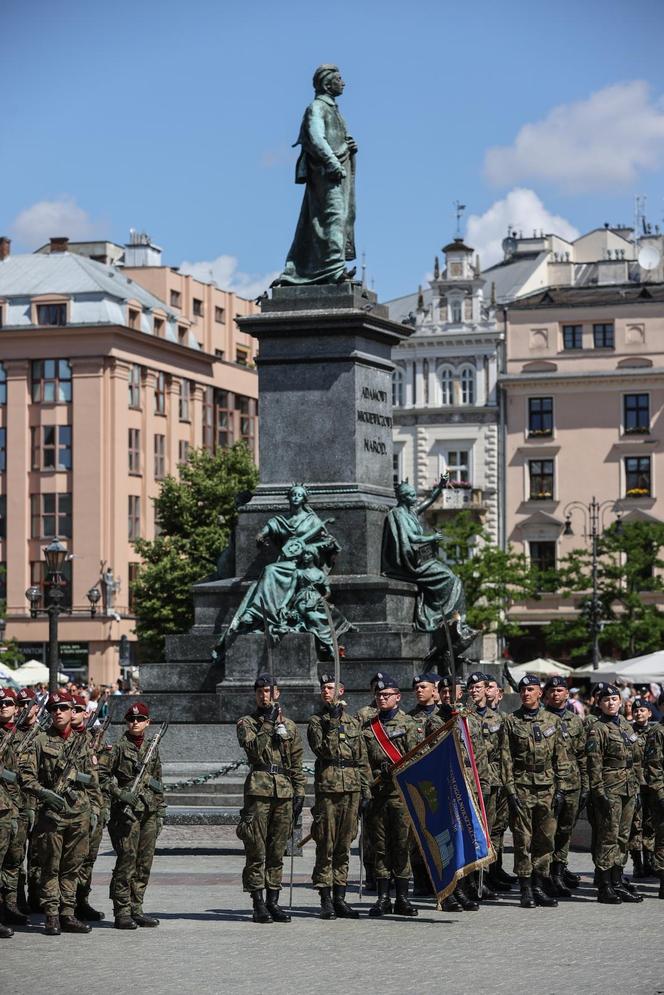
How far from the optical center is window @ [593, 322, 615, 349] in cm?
8494

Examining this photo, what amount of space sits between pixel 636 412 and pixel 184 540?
84.8ft

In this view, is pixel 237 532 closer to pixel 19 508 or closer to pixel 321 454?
pixel 321 454

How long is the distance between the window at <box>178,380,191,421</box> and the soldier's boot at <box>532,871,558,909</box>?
7322 cm

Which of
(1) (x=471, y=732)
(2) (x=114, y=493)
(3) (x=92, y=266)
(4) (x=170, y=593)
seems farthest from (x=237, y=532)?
(3) (x=92, y=266)

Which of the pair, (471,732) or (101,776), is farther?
(471,732)

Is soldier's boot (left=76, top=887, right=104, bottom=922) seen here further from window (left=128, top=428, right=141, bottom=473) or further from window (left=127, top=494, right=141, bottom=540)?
window (left=128, top=428, right=141, bottom=473)

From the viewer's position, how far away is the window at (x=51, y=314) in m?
84.1

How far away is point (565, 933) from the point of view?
15.4 meters

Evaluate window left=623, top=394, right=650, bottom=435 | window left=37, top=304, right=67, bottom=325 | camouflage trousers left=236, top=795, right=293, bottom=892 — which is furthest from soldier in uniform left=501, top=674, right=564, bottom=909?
window left=37, top=304, right=67, bottom=325

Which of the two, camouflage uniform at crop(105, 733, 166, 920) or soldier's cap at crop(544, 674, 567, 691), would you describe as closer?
camouflage uniform at crop(105, 733, 166, 920)

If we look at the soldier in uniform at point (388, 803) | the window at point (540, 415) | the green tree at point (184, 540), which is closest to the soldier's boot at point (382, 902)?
the soldier in uniform at point (388, 803)

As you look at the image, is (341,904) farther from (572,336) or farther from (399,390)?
(399,390)

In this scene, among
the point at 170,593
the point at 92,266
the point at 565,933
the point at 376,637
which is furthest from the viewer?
the point at 92,266

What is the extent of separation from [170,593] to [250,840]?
156ft
